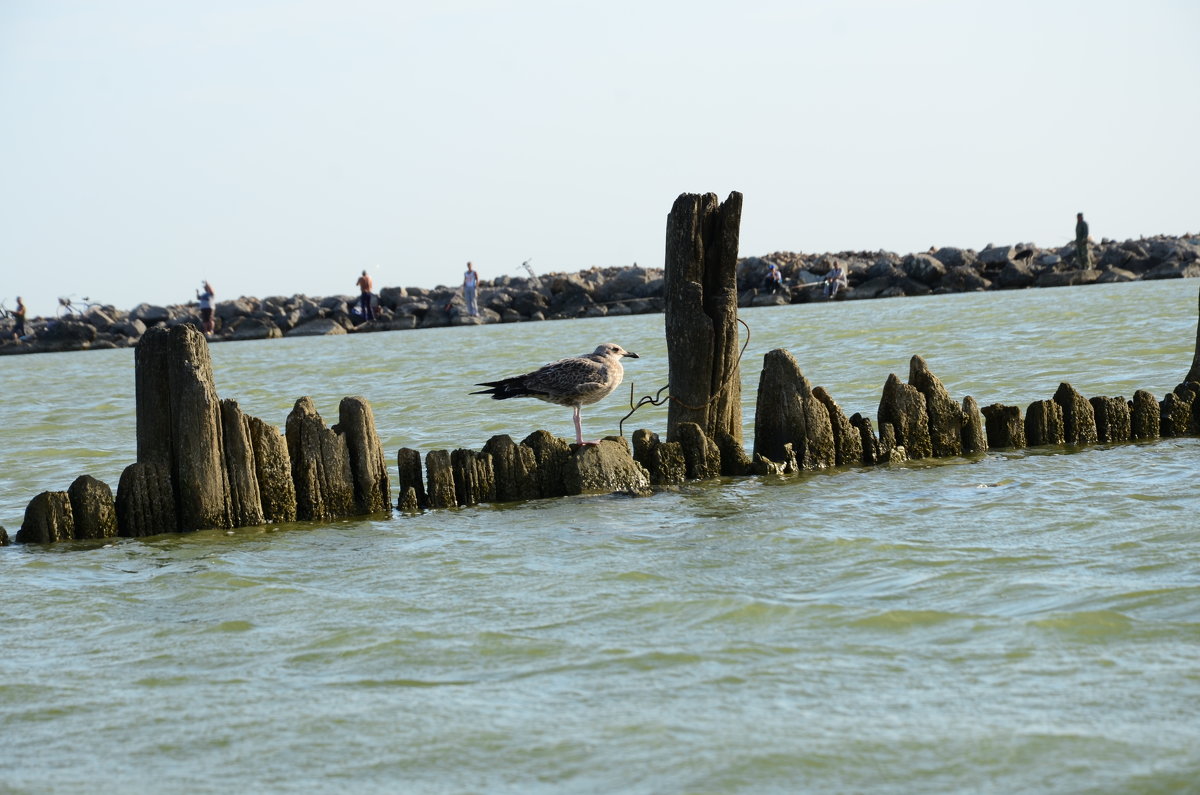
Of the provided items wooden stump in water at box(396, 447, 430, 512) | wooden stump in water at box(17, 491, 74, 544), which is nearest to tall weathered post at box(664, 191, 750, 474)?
wooden stump in water at box(396, 447, 430, 512)

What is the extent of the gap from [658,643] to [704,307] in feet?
14.4

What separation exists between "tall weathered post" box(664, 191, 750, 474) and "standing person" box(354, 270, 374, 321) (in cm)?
4121

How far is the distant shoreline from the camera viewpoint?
51.1 meters

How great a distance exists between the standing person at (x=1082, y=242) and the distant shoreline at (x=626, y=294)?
197 millimetres

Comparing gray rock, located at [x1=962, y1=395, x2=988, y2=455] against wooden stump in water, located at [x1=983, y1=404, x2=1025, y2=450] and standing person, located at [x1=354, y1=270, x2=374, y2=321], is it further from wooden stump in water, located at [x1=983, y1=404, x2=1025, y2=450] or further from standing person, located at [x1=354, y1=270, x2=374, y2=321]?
standing person, located at [x1=354, y1=270, x2=374, y2=321]

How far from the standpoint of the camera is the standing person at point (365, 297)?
165ft

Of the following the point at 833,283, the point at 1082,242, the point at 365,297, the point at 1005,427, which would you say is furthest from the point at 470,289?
the point at 1005,427

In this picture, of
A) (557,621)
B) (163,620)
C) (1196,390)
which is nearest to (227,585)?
(163,620)

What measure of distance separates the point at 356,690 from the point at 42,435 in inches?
532

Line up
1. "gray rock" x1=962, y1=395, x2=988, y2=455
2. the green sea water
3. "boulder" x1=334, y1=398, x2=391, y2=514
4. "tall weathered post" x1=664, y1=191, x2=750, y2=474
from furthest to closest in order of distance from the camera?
1. "gray rock" x1=962, y1=395, x2=988, y2=455
2. "tall weathered post" x1=664, y1=191, x2=750, y2=474
3. "boulder" x1=334, y1=398, x2=391, y2=514
4. the green sea water

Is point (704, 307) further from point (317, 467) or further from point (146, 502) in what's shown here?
point (146, 502)

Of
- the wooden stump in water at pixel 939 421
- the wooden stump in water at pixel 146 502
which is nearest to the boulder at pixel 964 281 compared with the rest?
the wooden stump in water at pixel 939 421

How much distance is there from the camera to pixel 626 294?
52.8 meters

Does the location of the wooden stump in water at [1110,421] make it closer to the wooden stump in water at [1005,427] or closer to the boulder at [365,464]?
the wooden stump in water at [1005,427]
